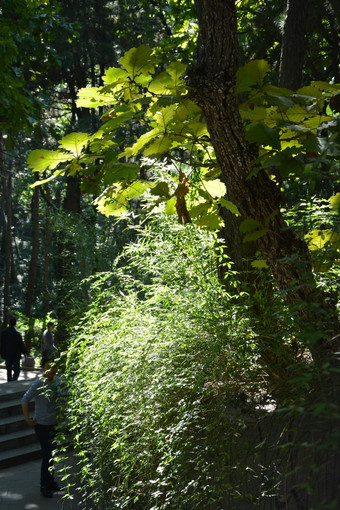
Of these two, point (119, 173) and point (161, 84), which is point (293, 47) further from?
point (119, 173)

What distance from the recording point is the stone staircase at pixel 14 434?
843 centimetres

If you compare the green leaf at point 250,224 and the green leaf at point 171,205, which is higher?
the green leaf at point 171,205

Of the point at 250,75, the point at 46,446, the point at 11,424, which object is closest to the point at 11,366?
the point at 11,424

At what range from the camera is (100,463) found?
3986mm

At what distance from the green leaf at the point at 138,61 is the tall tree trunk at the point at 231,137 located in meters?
0.24

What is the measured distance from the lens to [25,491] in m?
7.12

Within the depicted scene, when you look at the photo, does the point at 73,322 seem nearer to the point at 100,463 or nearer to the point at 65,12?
the point at 100,463

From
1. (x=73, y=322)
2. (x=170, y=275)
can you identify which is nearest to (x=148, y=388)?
(x=170, y=275)

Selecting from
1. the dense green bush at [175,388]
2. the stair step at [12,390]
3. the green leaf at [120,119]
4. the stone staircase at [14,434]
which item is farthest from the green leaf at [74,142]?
the stair step at [12,390]

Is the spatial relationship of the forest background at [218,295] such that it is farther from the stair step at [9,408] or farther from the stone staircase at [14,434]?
the stair step at [9,408]

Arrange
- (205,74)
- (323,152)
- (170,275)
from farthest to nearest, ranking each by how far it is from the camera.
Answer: (170,275) → (205,74) → (323,152)

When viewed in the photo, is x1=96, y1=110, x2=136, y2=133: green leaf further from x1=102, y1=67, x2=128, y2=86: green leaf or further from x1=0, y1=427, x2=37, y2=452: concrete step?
x1=0, y1=427, x2=37, y2=452: concrete step

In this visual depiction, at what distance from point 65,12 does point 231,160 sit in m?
16.1

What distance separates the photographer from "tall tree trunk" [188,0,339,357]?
2.55 m
